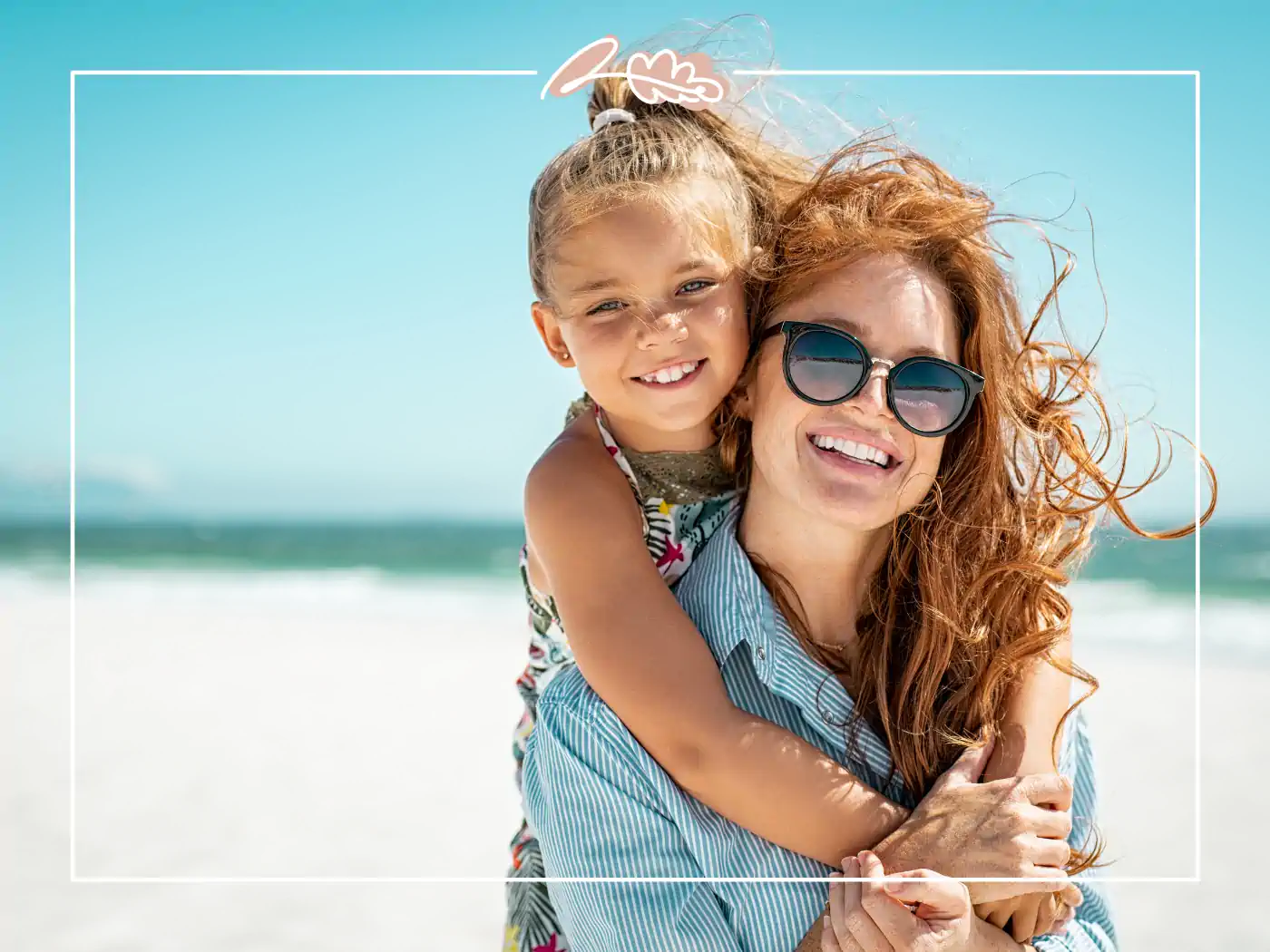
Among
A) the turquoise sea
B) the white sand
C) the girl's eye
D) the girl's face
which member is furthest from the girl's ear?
the turquoise sea

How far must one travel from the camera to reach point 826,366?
223cm

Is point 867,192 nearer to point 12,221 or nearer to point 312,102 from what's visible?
point 312,102

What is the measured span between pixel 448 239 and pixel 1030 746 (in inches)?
83.1

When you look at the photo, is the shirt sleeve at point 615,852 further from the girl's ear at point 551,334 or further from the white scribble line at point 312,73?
the white scribble line at point 312,73

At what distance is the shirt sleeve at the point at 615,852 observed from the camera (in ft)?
7.26

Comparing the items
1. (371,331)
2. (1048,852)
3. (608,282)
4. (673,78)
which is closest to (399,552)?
(371,331)

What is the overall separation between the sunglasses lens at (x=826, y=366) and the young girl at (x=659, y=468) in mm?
301

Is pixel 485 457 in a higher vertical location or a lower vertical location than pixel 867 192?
lower

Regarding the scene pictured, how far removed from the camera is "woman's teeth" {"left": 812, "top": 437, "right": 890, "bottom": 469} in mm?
2311

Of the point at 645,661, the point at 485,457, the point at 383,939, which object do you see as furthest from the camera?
the point at 485,457

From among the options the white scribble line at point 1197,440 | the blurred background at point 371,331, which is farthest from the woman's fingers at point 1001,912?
the blurred background at point 371,331

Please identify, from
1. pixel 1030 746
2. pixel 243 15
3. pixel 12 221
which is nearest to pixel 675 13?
pixel 243 15

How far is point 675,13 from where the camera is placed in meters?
2.67

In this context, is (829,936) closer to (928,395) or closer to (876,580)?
(876,580)
